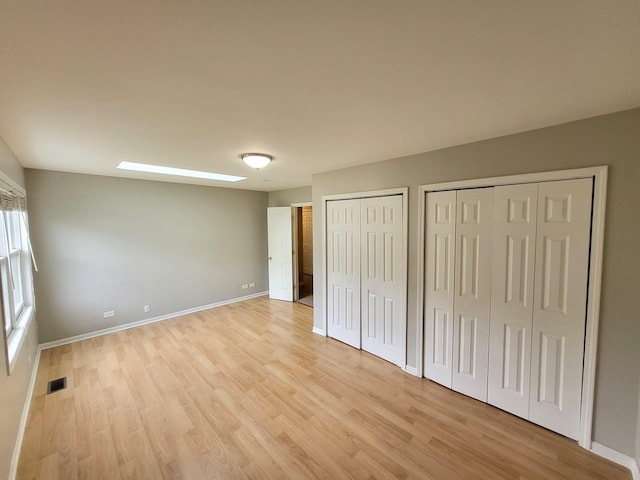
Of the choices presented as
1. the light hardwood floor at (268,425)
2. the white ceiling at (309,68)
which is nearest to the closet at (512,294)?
the light hardwood floor at (268,425)

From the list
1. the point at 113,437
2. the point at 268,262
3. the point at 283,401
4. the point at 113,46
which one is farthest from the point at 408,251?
the point at 268,262

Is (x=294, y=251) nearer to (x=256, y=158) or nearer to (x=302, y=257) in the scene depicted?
(x=302, y=257)

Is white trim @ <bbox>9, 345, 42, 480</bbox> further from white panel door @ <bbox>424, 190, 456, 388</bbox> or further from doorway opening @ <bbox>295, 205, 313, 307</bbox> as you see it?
doorway opening @ <bbox>295, 205, 313, 307</bbox>

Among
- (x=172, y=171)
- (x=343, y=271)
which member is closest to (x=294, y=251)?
(x=343, y=271)

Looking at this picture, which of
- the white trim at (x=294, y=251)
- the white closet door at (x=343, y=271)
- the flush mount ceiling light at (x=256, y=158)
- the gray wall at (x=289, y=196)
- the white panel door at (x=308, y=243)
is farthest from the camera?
the white panel door at (x=308, y=243)

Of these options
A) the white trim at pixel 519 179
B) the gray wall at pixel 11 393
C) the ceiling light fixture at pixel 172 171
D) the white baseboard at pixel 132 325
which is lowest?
the white baseboard at pixel 132 325

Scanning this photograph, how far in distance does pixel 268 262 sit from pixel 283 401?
12.3 ft

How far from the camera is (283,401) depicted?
2.39 m

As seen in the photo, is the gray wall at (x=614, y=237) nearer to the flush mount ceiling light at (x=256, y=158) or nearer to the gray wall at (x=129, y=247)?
the flush mount ceiling light at (x=256, y=158)

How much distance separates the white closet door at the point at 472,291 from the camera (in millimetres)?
2281

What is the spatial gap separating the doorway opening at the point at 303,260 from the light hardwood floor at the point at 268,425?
2407 millimetres

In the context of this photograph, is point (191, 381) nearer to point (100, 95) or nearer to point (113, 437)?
point (113, 437)

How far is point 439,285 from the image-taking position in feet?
8.47

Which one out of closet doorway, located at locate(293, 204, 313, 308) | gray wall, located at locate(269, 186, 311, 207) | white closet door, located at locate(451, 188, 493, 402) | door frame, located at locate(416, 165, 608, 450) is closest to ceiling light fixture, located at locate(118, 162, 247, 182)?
gray wall, located at locate(269, 186, 311, 207)
